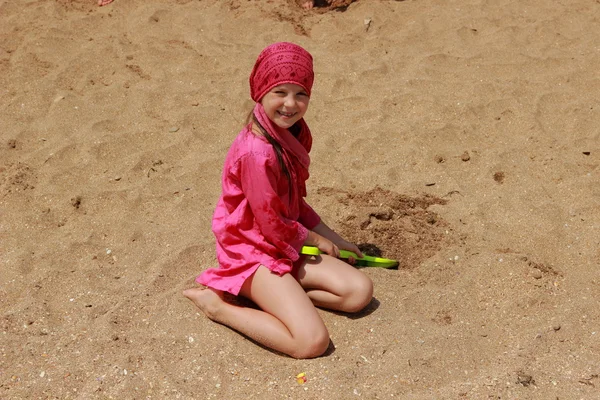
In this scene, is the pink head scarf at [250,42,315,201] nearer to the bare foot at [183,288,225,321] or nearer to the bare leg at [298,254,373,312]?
the bare leg at [298,254,373,312]

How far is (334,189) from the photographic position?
3859 mm

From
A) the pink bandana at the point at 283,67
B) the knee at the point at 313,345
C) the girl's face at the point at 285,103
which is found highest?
the pink bandana at the point at 283,67

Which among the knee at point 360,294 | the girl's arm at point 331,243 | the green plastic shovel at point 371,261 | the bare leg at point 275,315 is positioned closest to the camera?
the bare leg at point 275,315

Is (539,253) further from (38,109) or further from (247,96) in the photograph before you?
(38,109)

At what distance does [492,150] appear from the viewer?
4.09m

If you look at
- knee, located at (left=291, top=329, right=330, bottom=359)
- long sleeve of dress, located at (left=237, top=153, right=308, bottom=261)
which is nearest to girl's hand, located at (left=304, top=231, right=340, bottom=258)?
long sleeve of dress, located at (left=237, top=153, right=308, bottom=261)

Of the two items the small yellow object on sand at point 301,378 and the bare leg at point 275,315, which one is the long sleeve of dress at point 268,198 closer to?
the bare leg at point 275,315

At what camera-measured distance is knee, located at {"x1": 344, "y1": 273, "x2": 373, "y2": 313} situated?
9.57 ft

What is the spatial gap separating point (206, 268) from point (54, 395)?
948 millimetres

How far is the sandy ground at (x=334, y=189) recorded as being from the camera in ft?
8.91

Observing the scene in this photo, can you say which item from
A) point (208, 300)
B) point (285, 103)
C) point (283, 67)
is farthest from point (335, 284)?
point (283, 67)

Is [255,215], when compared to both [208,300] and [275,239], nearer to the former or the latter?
[275,239]

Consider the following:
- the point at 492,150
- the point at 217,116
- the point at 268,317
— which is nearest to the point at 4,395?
the point at 268,317

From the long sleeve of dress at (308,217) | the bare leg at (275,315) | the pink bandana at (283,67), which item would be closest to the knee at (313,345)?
the bare leg at (275,315)
